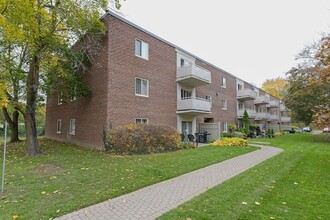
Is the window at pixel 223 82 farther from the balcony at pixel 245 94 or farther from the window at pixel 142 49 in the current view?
the window at pixel 142 49

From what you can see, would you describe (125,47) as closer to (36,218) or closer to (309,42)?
(36,218)

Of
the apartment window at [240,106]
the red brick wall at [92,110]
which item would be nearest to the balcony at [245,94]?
the apartment window at [240,106]

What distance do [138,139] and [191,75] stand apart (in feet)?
26.8

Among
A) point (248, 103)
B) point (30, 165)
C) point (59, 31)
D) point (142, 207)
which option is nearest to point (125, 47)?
point (59, 31)

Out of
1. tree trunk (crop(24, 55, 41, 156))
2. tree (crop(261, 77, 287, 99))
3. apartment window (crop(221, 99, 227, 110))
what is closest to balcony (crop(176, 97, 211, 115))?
apartment window (crop(221, 99, 227, 110))

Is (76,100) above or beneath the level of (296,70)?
beneath

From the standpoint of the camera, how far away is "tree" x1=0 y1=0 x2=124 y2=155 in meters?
8.67

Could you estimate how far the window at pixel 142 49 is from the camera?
15.2 m

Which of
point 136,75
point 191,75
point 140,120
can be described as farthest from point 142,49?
point 140,120

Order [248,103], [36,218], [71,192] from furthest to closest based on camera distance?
[248,103] → [71,192] → [36,218]

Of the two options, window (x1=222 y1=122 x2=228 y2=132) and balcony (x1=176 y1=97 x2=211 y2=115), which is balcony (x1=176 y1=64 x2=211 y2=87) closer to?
balcony (x1=176 y1=97 x2=211 y2=115)

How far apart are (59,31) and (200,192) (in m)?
11.9

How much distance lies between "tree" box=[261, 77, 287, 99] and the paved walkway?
2420 inches

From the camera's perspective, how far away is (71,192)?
5.29m
